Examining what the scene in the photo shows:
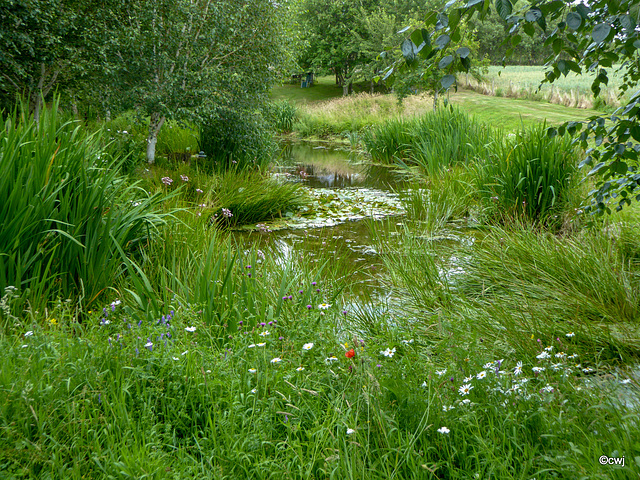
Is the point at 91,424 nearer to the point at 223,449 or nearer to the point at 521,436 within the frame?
the point at 223,449

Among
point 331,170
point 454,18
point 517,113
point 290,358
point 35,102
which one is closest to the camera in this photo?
point 454,18

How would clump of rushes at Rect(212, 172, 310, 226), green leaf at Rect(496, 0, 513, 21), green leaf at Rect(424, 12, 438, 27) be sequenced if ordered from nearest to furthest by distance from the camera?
1. green leaf at Rect(496, 0, 513, 21)
2. green leaf at Rect(424, 12, 438, 27)
3. clump of rushes at Rect(212, 172, 310, 226)

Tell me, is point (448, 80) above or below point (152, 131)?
above

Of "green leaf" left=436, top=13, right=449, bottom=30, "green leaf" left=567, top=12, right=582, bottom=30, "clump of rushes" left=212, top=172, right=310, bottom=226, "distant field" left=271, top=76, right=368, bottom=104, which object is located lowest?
"clump of rushes" left=212, top=172, right=310, bottom=226

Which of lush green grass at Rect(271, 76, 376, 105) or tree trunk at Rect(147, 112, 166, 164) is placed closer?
tree trunk at Rect(147, 112, 166, 164)

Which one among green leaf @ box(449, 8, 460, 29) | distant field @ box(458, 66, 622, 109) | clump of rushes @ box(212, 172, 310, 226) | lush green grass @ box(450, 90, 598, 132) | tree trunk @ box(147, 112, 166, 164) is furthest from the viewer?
distant field @ box(458, 66, 622, 109)

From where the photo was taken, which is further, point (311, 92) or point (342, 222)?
point (311, 92)

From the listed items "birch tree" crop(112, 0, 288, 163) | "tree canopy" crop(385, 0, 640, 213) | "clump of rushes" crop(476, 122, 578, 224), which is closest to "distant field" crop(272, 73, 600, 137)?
"birch tree" crop(112, 0, 288, 163)

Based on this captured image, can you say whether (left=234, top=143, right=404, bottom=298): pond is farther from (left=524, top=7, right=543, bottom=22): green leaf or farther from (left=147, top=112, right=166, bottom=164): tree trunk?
(left=524, top=7, right=543, bottom=22): green leaf

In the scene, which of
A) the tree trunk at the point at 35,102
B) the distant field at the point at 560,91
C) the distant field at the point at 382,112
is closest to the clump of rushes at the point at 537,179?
the tree trunk at the point at 35,102

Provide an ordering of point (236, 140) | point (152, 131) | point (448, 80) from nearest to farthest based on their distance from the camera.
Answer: point (448, 80)
point (152, 131)
point (236, 140)

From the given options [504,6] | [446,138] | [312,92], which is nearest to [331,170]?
[446,138]

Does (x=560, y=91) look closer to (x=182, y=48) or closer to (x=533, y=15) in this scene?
(x=182, y=48)

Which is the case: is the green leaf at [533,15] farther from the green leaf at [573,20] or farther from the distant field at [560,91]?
the distant field at [560,91]
